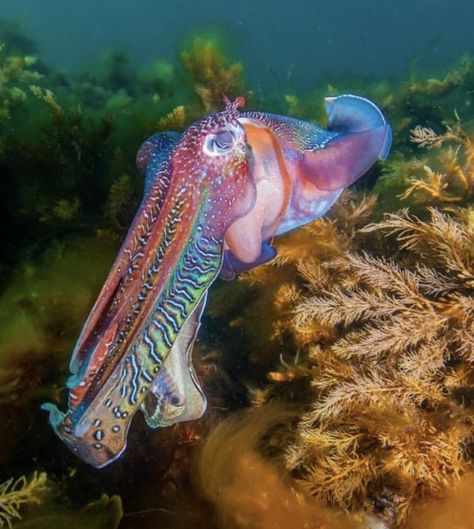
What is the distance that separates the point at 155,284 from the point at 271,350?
2065 millimetres

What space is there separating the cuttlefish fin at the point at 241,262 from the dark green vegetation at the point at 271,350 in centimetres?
73

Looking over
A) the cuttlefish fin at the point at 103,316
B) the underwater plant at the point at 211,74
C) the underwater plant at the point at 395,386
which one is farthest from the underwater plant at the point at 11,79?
the underwater plant at the point at 395,386

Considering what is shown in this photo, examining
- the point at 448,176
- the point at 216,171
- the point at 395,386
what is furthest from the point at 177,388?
the point at 448,176

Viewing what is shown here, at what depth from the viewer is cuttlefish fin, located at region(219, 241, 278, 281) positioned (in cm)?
293

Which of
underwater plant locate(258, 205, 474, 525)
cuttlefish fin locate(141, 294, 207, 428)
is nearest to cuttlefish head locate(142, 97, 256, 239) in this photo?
cuttlefish fin locate(141, 294, 207, 428)

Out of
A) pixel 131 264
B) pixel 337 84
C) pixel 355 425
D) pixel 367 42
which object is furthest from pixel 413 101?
pixel 367 42

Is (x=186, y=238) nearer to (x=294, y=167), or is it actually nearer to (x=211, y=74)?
(x=294, y=167)

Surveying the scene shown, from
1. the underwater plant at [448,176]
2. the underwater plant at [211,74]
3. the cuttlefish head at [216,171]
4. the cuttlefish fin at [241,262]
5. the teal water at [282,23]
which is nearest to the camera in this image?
the cuttlefish head at [216,171]

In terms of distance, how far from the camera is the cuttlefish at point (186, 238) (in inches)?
90.3

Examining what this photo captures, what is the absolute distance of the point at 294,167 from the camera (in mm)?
3021

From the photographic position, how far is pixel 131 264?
2.40 metres

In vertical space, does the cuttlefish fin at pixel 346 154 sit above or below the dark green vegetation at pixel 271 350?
above

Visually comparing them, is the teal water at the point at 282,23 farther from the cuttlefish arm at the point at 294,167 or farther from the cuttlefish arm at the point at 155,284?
the cuttlefish arm at the point at 155,284

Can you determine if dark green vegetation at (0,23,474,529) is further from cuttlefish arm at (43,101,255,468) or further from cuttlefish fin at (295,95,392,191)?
cuttlefish arm at (43,101,255,468)
